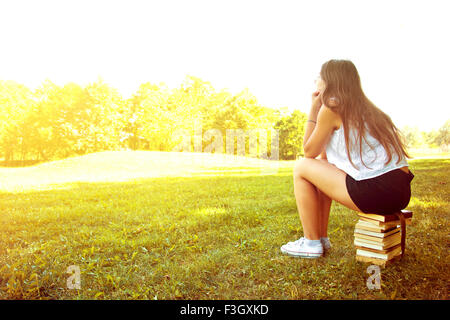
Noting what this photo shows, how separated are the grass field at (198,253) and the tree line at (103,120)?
2876 cm

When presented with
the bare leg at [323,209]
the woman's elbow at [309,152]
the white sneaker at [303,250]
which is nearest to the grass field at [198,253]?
the white sneaker at [303,250]

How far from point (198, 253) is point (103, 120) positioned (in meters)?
34.3

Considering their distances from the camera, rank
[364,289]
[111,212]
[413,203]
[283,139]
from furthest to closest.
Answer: [283,139]
[111,212]
[413,203]
[364,289]

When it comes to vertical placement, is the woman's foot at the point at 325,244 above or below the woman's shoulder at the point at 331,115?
below

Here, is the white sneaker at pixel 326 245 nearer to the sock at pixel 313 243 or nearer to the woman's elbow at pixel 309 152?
the sock at pixel 313 243

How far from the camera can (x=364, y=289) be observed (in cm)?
232

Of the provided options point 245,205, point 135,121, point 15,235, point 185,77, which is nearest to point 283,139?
point 185,77

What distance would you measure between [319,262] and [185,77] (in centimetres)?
3847

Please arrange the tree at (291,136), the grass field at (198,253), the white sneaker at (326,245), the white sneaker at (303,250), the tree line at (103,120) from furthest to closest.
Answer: the tree at (291,136) < the tree line at (103,120) < the white sneaker at (326,245) < the white sneaker at (303,250) < the grass field at (198,253)

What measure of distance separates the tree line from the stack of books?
104ft

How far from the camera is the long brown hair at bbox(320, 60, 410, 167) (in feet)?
8.36

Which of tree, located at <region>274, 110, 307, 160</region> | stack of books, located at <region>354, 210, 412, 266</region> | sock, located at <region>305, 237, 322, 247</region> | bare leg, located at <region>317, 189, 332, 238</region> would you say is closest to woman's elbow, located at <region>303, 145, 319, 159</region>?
bare leg, located at <region>317, 189, 332, 238</region>

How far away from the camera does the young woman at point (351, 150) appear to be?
2498 millimetres
